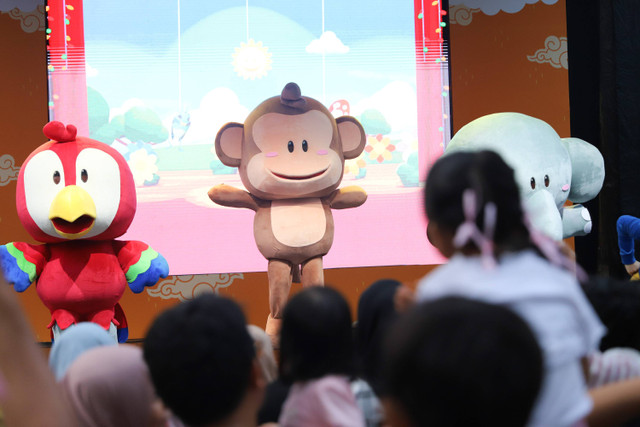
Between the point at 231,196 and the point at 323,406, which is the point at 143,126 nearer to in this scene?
the point at 231,196

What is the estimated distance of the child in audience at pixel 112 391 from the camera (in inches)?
35.3

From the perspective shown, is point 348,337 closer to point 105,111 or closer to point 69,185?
point 69,185

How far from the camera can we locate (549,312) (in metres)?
0.80

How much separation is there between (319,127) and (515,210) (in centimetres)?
185

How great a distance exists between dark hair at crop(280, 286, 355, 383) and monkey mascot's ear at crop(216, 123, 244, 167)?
1.71m

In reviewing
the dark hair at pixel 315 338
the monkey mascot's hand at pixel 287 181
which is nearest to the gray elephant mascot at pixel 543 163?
the monkey mascot's hand at pixel 287 181

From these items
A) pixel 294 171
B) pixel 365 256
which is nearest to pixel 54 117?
pixel 294 171

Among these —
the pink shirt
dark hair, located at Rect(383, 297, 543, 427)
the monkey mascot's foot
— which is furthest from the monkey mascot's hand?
dark hair, located at Rect(383, 297, 543, 427)

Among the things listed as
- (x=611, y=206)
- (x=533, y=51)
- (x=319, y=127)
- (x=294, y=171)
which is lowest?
(x=611, y=206)

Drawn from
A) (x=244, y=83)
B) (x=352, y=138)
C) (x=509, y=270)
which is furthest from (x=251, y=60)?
(x=509, y=270)

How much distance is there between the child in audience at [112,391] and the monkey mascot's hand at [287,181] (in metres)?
1.67

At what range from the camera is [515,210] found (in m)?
0.91

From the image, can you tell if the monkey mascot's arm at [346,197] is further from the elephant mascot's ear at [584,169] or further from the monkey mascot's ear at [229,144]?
the elephant mascot's ear at [584,169]

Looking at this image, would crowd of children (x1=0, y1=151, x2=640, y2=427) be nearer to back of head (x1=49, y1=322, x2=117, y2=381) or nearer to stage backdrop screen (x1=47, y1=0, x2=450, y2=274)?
back of head (x1=49, y1=322, x2=117, y2=381)
